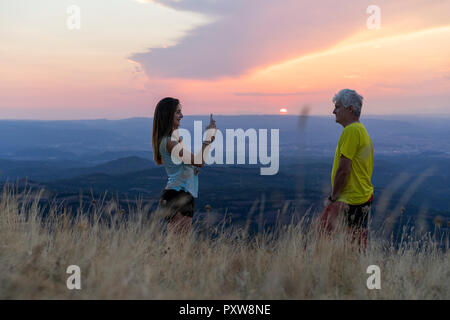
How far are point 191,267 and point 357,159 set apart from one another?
184 centimetres

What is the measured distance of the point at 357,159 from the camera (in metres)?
3.69

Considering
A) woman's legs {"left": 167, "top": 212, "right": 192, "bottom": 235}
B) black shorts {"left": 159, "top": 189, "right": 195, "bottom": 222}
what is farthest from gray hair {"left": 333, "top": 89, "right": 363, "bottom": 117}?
woman's legs {"left": 167, "top": 212, "right": 192, "bottom": 235}

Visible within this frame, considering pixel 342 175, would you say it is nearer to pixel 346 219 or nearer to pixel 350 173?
pixel 350 173

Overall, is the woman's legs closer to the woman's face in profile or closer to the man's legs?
the woman's face in profile

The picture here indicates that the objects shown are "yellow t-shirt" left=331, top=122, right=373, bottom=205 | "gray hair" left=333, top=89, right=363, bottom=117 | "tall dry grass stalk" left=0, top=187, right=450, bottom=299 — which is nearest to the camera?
"tall dry grass stalk" left=0, top=187, right=450, bottom=299

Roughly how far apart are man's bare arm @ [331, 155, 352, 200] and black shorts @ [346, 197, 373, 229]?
9.2 inches

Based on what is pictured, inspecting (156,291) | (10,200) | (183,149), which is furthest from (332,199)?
(10,200)

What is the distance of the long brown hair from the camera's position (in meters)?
3.91

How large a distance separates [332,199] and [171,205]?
1.58 metres

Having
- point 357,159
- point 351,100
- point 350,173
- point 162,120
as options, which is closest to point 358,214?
point 350,173

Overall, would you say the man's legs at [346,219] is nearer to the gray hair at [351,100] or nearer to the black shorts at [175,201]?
the gray hair at [351,100]

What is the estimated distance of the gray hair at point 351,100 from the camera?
12.2 feet

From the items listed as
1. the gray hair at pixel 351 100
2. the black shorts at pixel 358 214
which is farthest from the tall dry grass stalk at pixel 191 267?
the gray hair at pixel 351 100

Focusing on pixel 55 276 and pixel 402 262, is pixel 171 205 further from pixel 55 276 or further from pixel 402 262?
pixel 402 262
